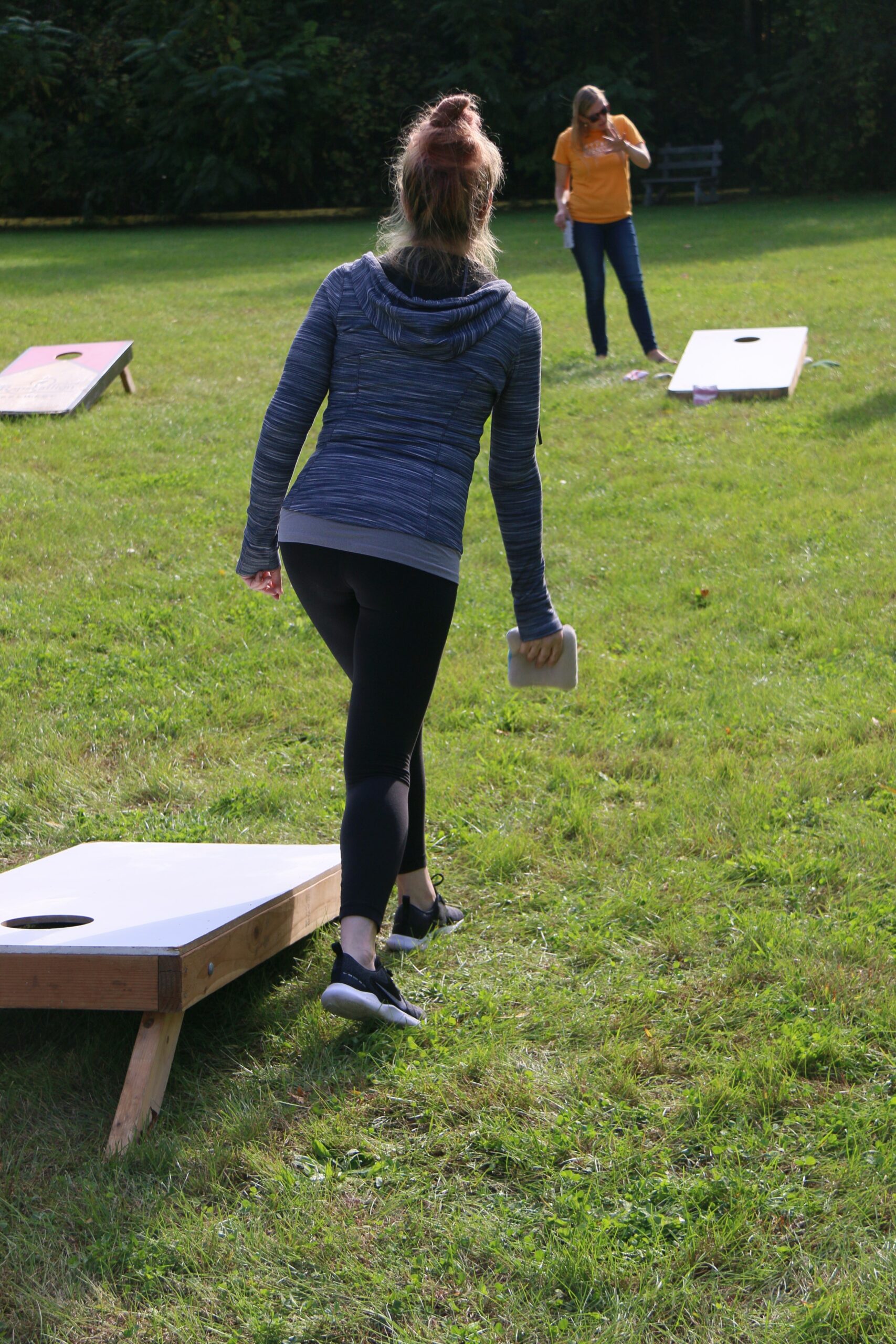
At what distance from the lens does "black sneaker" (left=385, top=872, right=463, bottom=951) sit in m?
3.44

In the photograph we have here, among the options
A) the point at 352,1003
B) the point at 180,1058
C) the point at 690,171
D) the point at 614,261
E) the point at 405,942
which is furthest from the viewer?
the point at 690,171

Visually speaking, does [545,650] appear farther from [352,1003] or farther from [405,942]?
[352,1003]

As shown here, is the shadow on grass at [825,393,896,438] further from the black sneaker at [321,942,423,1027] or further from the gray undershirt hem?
the black sneaker at [321,942,423,1027]

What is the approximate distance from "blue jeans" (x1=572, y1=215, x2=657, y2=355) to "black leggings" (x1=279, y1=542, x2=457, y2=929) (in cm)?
775

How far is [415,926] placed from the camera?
347 cm

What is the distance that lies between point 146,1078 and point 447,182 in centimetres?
205

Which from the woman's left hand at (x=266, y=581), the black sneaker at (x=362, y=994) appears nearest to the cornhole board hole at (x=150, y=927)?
the black sneaker at (x=362, y=994)

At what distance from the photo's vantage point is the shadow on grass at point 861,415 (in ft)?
27.3

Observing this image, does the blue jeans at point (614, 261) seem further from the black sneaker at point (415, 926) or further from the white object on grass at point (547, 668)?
the black sneaker at point (415, 926)

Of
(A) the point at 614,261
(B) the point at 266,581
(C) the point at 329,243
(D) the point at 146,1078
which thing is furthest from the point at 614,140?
(C) the point at 329,243

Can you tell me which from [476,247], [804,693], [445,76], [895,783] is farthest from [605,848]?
[445,76]

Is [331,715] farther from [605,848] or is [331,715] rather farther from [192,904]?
[192,904]

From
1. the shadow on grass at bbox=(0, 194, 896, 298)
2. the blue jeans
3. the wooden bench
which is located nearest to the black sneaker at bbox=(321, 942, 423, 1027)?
the blue jeans

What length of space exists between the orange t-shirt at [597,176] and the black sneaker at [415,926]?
768 centimetres
